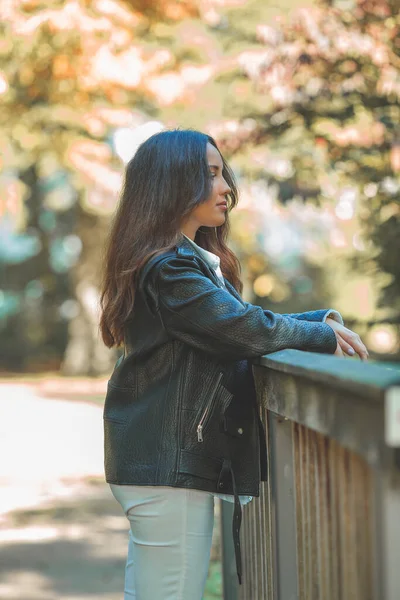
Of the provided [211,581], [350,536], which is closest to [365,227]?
[211,581]

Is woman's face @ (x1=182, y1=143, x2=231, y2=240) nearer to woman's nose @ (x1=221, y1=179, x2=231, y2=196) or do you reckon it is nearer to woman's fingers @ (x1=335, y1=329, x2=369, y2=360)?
woman's nose @ (x1=221, y1=179, x2=231, y2=196)

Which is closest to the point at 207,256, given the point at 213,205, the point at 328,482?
the point at 213,205

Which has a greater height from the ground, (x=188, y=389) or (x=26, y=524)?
(x=188, y=389)

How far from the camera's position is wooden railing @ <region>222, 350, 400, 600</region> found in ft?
4.57

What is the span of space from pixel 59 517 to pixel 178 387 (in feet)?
14.6

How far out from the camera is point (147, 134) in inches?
124

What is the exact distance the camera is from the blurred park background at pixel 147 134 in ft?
21.6

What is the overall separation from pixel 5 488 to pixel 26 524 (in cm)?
150

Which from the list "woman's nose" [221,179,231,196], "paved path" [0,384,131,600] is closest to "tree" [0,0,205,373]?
"paved path" [0,384,131,600]

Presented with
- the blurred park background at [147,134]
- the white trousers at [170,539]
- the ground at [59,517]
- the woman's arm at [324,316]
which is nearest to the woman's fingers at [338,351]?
the woman's arm at [324,316]

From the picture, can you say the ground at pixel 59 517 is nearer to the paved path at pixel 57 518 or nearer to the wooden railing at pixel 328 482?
the paved path at pixel 57 518

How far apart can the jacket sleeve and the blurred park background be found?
0.78 m

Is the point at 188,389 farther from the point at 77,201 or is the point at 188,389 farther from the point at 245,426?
the point at 77,201

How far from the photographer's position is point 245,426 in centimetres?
249
